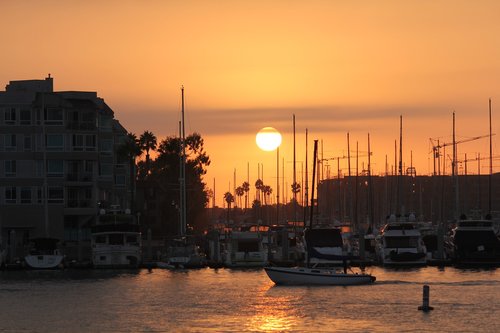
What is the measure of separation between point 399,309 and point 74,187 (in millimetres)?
64713

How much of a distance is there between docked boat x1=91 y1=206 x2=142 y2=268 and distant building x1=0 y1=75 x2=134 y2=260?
1597 centimetres

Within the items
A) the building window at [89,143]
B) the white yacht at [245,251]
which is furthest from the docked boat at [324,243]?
the building window at [89,143]

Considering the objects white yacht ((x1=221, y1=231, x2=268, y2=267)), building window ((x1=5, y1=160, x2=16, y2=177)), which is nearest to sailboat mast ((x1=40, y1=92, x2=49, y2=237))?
building window ((x1=5, y1=160, x2=16, y2=177))

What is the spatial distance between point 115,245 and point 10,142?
24.7m

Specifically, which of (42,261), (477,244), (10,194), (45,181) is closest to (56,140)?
(45,181)

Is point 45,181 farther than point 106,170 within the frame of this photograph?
No

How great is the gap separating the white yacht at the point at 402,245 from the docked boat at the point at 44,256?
30.7 meters

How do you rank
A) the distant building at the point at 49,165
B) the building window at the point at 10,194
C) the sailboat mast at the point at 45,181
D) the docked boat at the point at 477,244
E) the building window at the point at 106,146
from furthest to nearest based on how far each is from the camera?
the building window at the point at 106,146, the building window at the point at 10,194, the distant building at the point at 49,165, the sailboat mast at the point at 45,181, the docked boat at the point at 477,244

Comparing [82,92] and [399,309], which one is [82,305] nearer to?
[399,309]

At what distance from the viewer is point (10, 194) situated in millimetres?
133000

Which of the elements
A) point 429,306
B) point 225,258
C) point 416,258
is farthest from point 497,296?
point 225,258

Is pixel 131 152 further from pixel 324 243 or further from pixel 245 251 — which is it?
pixel 324 243

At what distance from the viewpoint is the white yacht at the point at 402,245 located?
11375cm

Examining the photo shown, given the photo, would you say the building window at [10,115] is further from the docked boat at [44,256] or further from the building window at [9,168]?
the docked boat at [44,256]
